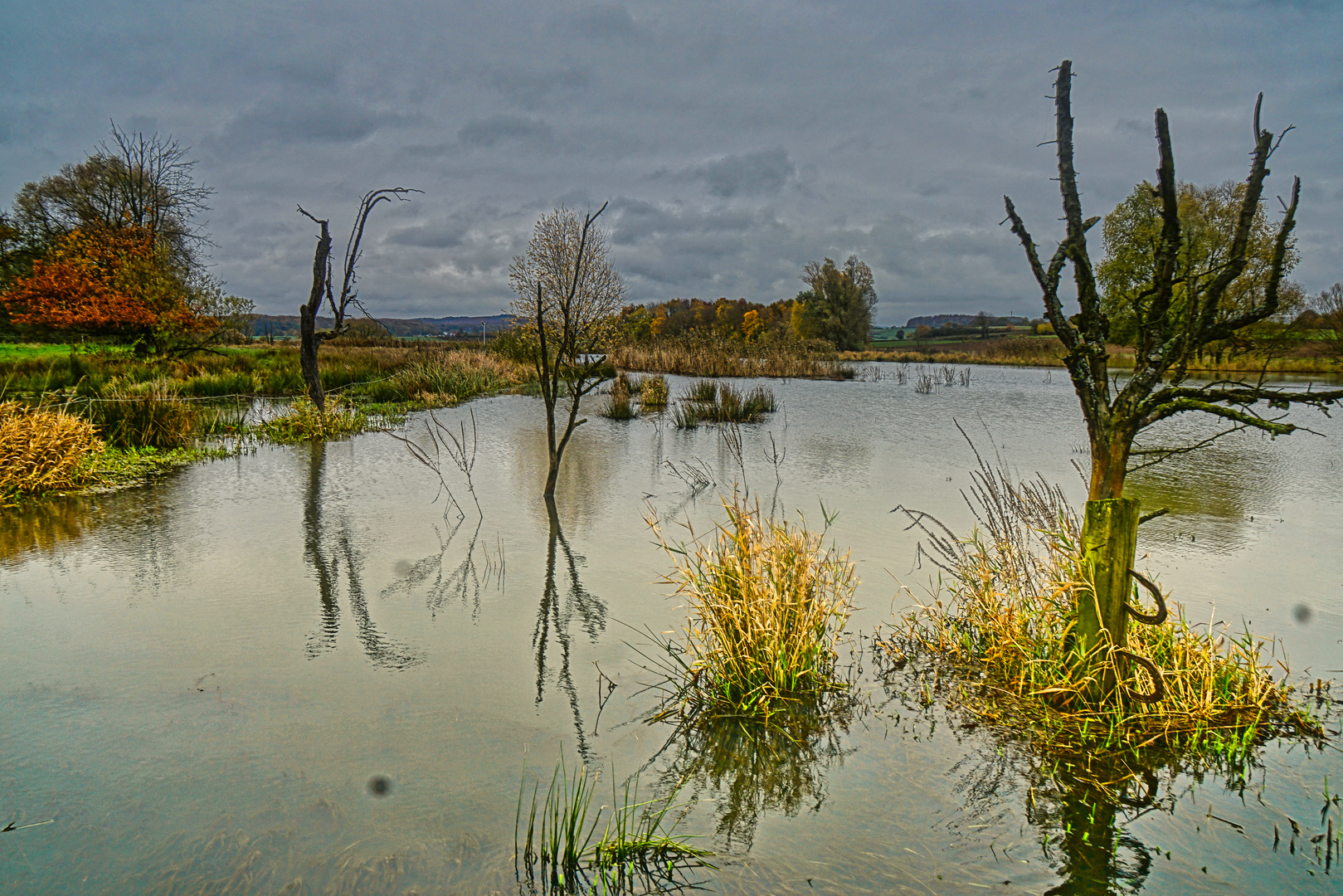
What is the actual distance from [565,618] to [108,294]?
24434 mm

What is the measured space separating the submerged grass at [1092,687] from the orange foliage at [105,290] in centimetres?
2527

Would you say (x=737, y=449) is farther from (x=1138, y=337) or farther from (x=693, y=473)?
(x=1138, y=337)

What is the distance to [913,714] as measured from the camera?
362cm

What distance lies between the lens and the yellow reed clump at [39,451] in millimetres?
7719

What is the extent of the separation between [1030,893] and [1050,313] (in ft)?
7.82

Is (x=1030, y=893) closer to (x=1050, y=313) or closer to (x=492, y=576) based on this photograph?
(x=1050, y=313)

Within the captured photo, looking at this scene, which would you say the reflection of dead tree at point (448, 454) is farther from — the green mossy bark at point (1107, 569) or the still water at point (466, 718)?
the green mossy bark at point (1107, 569)

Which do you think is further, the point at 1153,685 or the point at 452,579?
the point at 452,579

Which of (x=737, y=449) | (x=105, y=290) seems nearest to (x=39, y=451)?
(x=737, y=449)

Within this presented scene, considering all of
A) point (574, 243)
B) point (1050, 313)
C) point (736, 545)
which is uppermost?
point (574, 243)

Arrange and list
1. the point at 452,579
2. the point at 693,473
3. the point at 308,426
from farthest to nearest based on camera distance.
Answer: the point at 308,426
the point at 693,473
the point at 452,579

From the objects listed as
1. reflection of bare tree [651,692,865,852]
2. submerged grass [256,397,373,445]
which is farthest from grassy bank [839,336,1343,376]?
reflection of bare tree [651,692,865,852]

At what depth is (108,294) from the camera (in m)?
22.2

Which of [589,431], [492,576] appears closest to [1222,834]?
[492,576]
